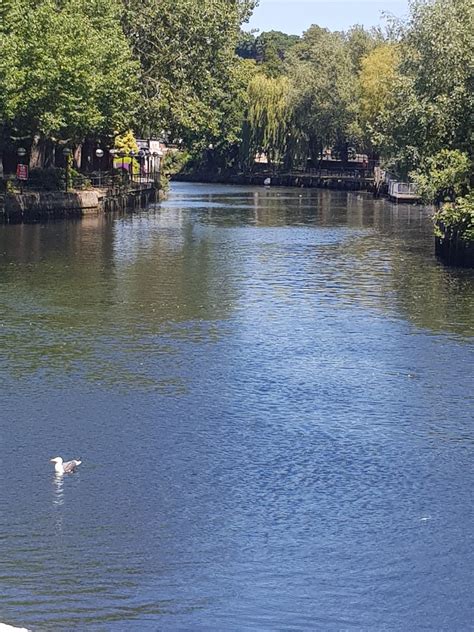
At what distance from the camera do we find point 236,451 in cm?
1873

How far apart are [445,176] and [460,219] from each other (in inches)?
118

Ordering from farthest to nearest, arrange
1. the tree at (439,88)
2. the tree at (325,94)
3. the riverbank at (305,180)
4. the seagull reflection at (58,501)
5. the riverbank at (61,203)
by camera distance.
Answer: the riverbank at (305,180) → the tree at (325,94) → the riverbank at (61,203) → the tree at (439,88) → the seagull reflection at (58,501)

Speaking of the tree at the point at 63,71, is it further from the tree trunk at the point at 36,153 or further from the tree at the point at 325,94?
the tree at the point at 325,94

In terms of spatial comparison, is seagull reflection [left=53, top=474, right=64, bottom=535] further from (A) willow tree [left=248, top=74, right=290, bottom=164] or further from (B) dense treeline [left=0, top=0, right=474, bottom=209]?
(A) willow tree [left=248, top=74, right=290, bottom=164]

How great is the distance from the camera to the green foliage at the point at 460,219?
1569 inches

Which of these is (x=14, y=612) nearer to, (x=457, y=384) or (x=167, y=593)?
(x=167, y=593)

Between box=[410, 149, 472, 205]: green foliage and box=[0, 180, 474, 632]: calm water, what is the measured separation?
595 centimetres

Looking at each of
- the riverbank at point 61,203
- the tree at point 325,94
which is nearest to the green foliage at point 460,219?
the riverbank at point 61,203

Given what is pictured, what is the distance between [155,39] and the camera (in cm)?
7850

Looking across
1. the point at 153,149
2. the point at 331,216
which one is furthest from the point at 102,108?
the point at 153,149

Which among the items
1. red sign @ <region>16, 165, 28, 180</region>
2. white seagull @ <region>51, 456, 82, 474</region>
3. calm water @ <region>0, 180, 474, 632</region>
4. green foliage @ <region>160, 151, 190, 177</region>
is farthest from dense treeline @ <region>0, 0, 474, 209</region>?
white seagull @ <region>51, 456, 82, 474</region>

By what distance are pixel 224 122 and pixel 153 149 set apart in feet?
25.8

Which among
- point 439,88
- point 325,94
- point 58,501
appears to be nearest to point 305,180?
point 325,94

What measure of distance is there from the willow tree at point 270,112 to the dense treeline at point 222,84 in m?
0.13
